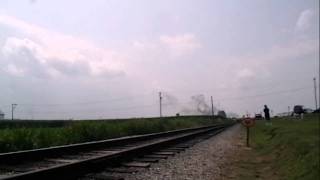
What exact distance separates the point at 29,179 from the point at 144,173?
3.55m

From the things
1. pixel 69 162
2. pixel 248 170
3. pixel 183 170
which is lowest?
pixel 248 170

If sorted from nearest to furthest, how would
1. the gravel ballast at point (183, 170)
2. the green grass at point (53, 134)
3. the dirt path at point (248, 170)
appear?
1. the gravel ballast at point (183, 170)
2. the dirt path at point (248, 170)
3. the green grass at point (53, 134)

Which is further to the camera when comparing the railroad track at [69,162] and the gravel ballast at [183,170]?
the gravel ballast at [183,170]

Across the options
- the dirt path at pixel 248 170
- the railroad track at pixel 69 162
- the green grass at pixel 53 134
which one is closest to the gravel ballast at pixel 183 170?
the dirt path at pixel 248 170

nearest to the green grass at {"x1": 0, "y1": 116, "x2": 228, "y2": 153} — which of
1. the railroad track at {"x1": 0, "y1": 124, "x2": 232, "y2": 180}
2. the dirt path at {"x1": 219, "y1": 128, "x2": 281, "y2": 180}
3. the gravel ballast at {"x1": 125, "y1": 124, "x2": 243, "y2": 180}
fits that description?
the railroad track at {"x1": 0, "y1": 124, "x2": 232, "y2": 180}

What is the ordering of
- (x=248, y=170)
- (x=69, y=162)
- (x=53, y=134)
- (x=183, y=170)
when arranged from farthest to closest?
1. (x=53, y=134)
2. (x=248, y=170)
3. (x=183, y=170)
4. (x=69, y=162)

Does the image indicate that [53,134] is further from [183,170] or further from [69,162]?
[183,170]

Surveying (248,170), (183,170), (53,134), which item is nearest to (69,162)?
(183,170)

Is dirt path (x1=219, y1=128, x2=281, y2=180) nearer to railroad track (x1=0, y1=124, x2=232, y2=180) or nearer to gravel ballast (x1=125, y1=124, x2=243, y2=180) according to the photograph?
gravel ballast (x1=125, y1=124, x2=243, y2=180)

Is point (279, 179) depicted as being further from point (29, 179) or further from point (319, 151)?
point (29, 179)

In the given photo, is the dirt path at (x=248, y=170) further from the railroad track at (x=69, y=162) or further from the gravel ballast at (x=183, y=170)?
the railroad track at (x=69, y=162)

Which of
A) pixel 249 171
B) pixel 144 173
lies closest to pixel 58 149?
pixel 144 173

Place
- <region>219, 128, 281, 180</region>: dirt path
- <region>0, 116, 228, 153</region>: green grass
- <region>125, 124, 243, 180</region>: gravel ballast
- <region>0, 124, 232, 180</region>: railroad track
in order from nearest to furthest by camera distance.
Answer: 1. <region>0, 124, 232, 180</region>: railroad track
2. <region>125, 124, 243, 180</region>: gravel ballast
3. <region>219, 128, 281, 180</region>: dirt path
4. <region>0, 116, 228, 153</region>: green grass

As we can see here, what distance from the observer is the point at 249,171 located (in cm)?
1209
